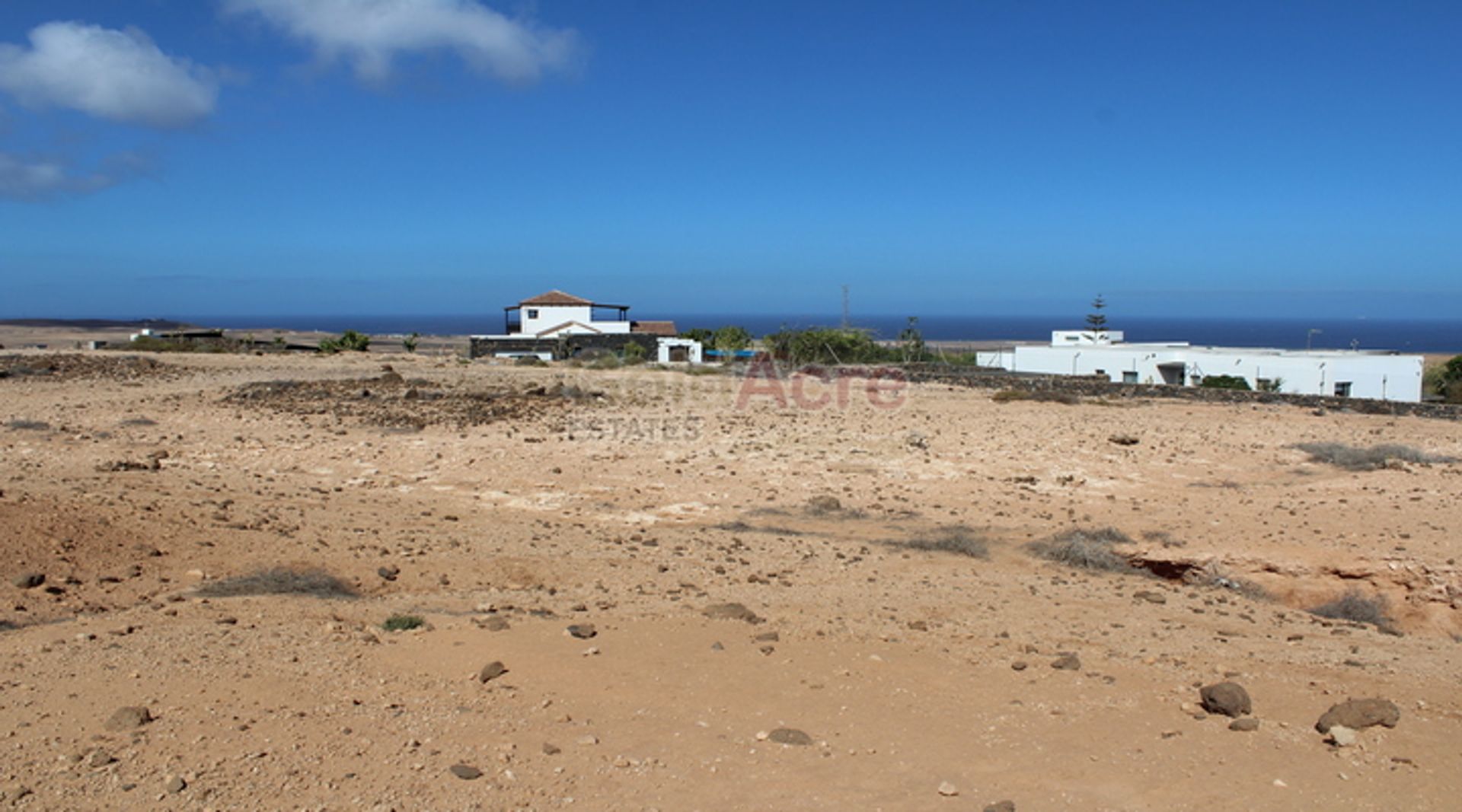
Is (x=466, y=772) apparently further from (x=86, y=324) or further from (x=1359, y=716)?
(x=86, y=324)

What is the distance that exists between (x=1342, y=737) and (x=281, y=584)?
261 inches

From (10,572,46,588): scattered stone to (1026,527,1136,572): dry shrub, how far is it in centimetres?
826

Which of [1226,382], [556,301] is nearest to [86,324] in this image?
[556,301]

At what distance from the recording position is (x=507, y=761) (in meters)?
4.55

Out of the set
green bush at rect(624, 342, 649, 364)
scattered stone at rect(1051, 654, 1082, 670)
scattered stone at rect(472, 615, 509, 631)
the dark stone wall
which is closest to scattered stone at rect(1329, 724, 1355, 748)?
scattered stone at rect(1051, 654, 1082, 670)

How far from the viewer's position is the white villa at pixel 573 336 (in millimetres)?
41500

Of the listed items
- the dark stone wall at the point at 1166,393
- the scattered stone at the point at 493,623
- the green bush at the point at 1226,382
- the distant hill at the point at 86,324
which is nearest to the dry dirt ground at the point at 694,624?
the scattered stone at the point at 493,623

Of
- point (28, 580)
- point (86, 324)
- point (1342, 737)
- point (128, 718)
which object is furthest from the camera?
point (86, 324)

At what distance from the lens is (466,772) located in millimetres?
4375

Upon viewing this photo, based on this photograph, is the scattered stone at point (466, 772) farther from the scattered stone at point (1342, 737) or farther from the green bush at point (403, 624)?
the scattered stone at point (1342, 737)

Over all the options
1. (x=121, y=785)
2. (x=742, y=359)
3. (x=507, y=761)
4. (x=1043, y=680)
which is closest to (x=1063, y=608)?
(x=1043, y=680)

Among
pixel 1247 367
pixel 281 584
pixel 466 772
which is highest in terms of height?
pixel 1247 367

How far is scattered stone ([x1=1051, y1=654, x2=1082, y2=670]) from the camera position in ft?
20.6

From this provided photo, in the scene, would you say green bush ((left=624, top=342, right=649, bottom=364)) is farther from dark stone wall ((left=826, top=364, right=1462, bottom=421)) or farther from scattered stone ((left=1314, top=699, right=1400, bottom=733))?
scattered stone ((left=1314, top=699, right=1400, bottom=733))
